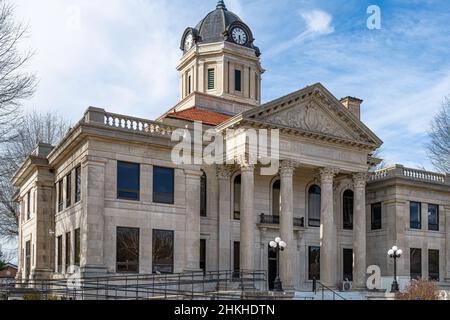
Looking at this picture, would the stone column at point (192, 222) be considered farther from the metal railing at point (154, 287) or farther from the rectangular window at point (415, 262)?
the rectangular window at point (415, 262)

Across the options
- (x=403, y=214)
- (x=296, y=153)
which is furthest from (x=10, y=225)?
(x=403, y=214)

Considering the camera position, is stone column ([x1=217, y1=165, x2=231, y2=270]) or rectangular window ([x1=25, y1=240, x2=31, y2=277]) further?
rectangular window ([x1=25, y1=240, x2=31, y2=277])

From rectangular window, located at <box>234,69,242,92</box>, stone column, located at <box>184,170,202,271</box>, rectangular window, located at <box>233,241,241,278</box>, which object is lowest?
rectangular window, located at <box>233,241,241,278</box>

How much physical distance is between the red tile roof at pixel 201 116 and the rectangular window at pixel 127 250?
10.3 m

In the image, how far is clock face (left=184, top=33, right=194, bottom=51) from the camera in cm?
5559

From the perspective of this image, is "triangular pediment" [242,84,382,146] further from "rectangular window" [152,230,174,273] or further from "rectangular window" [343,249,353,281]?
"rectangular window" [343,249,353,281]

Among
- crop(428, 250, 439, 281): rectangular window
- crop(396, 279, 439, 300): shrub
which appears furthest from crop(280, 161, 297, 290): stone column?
crop(428, 250, 439, 281): rectangular window

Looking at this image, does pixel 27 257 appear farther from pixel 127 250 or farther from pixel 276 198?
pixel 276 198

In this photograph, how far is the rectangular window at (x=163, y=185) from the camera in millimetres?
32844

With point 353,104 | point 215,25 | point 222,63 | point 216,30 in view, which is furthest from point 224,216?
point 215,25

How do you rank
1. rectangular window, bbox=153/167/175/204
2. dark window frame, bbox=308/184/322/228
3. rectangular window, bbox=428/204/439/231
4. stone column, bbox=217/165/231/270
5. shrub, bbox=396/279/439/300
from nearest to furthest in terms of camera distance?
shrub, bbox=396/279/439/300 < rectangular window, bbox=153/167/175/204 < stone column, bbox=217/165/231/270 < dark window frame, bbox=308/184/322/228 < rectangular window, bbox=428/204/439/231

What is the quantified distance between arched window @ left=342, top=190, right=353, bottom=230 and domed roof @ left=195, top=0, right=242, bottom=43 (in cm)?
2045

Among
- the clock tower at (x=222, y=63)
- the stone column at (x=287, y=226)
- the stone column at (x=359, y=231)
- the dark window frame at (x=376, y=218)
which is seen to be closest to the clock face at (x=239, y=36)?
the clock tower at (x=222, y=63)

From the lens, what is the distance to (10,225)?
53.2 meters
